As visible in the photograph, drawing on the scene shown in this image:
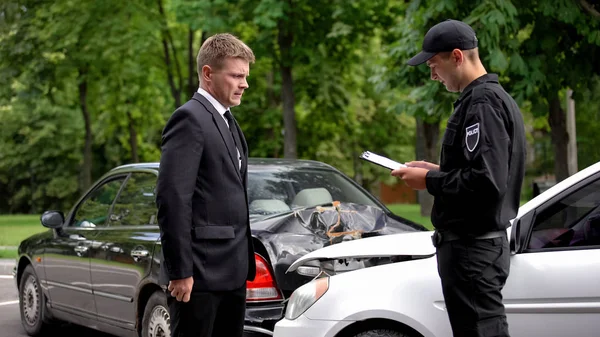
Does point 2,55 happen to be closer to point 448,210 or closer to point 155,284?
point 155,284

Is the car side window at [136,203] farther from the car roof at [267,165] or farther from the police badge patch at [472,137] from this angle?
the police badge patch at [472,137]

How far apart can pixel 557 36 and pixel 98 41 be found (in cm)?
1640

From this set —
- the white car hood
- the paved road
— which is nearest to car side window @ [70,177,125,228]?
the paved road

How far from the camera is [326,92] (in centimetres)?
2634

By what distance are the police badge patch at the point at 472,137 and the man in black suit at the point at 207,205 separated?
100 centimetres

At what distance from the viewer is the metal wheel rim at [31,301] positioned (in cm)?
853

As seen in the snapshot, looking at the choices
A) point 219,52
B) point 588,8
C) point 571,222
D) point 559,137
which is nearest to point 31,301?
point 219,52

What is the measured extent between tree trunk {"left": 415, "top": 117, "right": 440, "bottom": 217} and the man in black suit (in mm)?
20947

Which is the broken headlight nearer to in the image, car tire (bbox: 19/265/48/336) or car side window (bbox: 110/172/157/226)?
car side window (bbox: 110/172/157/226)

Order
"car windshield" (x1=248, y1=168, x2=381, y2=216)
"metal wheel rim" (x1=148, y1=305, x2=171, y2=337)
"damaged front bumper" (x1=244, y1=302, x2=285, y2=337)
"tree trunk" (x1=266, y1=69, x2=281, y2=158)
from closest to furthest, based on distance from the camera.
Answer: "damaged front bumper" (x1=244, y1=302, x2=285, y2=337), "metal wheel rim" (x1=148, y1=305, x2=171, y2=337), "car windshield" (x1=248, y1=168, x2=381, y2=216), "tree trunk" (x1=266, y1=69, x2=281, y2=158)

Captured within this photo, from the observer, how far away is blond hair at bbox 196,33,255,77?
3.99m

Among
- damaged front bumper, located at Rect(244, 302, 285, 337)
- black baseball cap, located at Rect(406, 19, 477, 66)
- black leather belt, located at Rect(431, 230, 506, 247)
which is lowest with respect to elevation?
damaged front bumper, located at Rect(244, 302, 285, 337)

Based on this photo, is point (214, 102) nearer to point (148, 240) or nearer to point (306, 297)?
point (306, 297)

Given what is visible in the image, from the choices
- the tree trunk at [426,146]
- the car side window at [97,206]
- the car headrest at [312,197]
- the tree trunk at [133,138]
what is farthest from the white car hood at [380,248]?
the tree trunk at [133,138]
